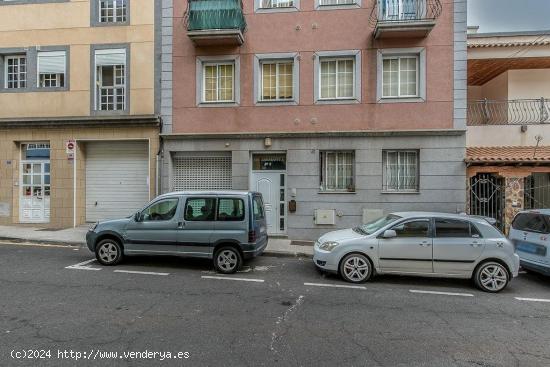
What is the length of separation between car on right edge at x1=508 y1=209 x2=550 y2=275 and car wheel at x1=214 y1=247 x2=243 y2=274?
6153 millimetres

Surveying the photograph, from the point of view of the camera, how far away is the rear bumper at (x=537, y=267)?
6.70m

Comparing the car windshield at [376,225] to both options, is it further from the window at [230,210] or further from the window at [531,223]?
the window at [531,223]

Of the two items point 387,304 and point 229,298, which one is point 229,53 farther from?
point 387,304

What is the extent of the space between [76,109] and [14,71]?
10.6 feet

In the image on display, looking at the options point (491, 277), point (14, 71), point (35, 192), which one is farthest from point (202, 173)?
point (491, 277)

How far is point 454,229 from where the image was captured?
21.9 feet

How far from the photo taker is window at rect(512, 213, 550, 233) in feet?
22.8

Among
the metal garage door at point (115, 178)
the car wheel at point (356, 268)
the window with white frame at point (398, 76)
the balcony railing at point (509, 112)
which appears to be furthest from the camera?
the metal garage door at point (115, 178)

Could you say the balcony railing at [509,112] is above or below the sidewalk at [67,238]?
above

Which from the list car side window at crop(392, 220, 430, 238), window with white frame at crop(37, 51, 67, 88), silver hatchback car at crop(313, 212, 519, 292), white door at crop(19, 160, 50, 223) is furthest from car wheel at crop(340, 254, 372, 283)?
window with white frame at crop(37, 51, 67, 88)

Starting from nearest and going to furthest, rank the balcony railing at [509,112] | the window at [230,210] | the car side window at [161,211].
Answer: the window at [230,210], the car side window at [161,211], the balcony railing at [509,112]

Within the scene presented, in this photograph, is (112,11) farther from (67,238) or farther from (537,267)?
(537,267)

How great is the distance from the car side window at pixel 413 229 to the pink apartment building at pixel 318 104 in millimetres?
4129

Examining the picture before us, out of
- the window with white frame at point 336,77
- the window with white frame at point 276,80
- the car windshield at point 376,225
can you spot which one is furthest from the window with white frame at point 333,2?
the car windshield at point 376,225
